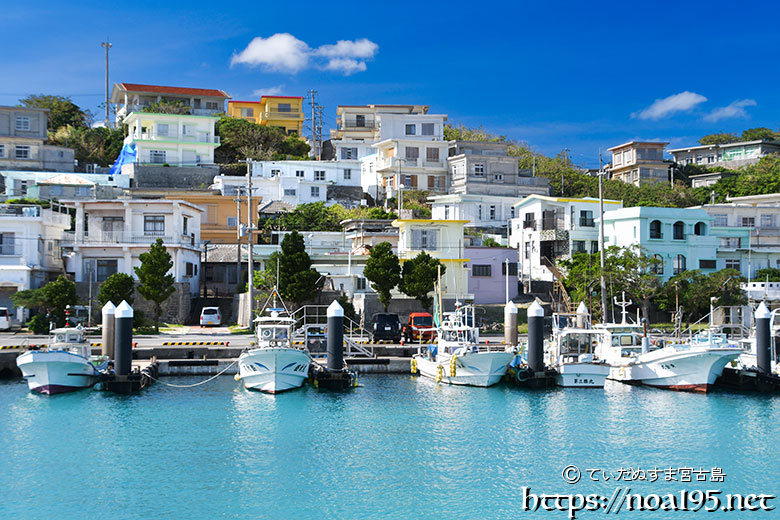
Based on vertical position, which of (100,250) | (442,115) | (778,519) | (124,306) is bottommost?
(778,519)

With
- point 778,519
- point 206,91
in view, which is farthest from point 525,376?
point 206,91

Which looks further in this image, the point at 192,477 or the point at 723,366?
the point at 723,366

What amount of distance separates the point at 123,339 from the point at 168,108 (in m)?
62.6

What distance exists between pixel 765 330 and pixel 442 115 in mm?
56813

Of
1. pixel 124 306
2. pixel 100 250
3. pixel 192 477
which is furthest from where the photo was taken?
pixel 100 250

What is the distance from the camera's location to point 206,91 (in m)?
104

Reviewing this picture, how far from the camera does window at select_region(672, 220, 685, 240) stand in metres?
66.0

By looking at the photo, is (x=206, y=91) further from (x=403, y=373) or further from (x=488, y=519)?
(x=488, y=519)

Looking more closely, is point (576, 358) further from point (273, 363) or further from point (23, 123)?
point (23, 123)

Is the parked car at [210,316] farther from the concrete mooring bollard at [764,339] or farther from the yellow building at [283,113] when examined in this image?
the yellow building at [283,113]

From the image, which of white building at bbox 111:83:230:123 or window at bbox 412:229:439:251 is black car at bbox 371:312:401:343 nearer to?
window at bbox 412:229:439:251

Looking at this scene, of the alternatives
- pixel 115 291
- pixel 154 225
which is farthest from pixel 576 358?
pixel 154 225

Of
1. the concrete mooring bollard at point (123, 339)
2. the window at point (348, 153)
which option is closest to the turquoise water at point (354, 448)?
the concrete mooring bollard at point (123, 339)

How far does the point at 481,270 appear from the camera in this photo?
6406cm
